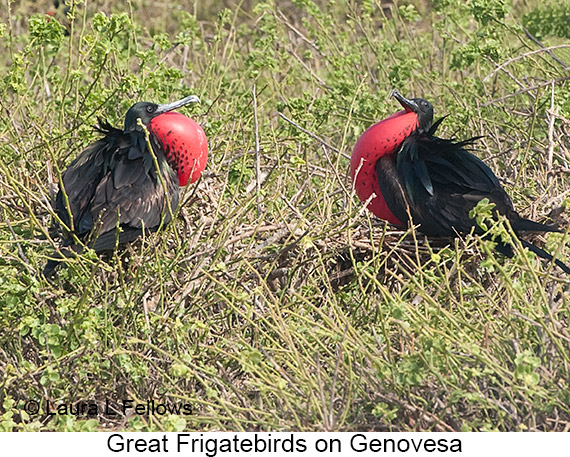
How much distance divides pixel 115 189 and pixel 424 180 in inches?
33.5

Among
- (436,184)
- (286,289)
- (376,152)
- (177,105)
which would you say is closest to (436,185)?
(436,184)

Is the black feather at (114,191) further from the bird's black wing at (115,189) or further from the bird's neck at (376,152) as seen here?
the bird's neck at (376,152)

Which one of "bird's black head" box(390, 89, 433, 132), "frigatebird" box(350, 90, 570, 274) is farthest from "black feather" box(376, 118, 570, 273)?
"bird's black head" box(390, 89, 433, 132)

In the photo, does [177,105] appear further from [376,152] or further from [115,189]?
[376,152]

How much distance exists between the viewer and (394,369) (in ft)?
6.12

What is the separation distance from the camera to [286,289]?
2.42 meters

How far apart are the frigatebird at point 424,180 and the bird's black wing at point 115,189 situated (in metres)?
0.56

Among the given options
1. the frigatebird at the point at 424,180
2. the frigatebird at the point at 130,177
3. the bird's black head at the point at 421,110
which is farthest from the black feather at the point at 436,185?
the frigatebird at the point at 130,177

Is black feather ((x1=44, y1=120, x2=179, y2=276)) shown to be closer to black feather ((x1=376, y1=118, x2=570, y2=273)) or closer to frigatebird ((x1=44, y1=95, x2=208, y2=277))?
frigatebird ((x1=44, y1=95, x2=208, y2=277))

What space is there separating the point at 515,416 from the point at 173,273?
39.2 inches

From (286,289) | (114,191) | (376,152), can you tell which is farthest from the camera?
(376,152)

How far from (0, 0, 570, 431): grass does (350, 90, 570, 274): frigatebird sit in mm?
75
